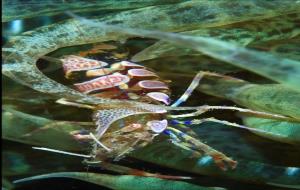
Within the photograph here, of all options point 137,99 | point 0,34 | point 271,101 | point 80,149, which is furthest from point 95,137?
point 0,34

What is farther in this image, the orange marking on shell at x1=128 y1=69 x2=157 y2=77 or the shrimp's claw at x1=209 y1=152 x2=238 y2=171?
the orange marking on shell at x1=128 y1=69 x2=157 y2=77

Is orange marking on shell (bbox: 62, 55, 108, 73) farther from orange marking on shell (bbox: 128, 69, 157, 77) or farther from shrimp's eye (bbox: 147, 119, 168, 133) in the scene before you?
shrimp's eye (bbox: 147, 119, 168, 133)

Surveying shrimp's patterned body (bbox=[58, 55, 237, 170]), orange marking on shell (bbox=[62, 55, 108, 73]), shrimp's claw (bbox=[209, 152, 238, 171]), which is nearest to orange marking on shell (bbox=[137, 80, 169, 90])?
shrimp's patterned body (bbox=[58, 55, 237, 170])

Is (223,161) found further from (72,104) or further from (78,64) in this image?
(78,64)

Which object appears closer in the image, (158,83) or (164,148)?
(164,148)

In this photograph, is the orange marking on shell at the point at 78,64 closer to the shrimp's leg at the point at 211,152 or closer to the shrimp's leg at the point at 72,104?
the shrimp's leg at the point at 72,104

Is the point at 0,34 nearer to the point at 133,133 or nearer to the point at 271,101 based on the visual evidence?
the point at 133,133

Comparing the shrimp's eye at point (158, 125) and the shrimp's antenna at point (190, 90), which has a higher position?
the shrimp's antenna at point (190, 90)

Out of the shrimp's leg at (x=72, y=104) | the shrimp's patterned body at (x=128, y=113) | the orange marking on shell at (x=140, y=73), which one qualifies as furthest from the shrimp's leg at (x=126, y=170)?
the orange marking on shell at (x=140, y=73)
